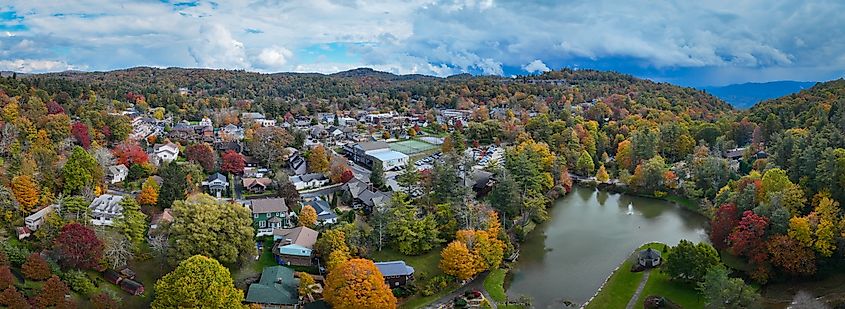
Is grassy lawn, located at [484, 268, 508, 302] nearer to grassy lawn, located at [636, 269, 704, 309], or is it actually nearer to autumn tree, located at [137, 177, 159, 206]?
grassy lawn, located at [636, 269, 704, 309]

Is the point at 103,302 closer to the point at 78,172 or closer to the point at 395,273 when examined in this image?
the point at 395,273

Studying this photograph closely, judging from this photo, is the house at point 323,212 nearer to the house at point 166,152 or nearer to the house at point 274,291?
the house at point 274,291

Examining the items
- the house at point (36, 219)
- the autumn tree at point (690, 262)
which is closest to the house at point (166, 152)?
the house at point (36, 219)

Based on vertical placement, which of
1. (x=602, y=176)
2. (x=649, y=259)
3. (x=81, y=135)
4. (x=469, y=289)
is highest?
(x=81, y=135)

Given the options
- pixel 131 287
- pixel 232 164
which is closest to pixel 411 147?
pixel 232 164

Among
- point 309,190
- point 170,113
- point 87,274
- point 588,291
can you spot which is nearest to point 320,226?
point 309,190

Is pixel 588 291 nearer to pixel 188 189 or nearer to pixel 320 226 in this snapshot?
pixel 320 226
